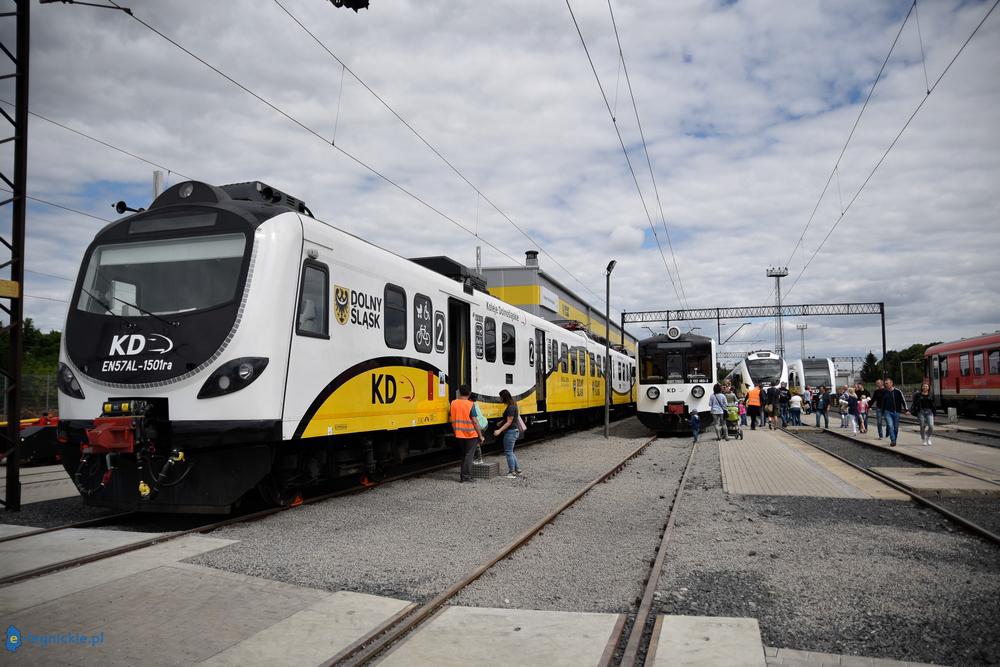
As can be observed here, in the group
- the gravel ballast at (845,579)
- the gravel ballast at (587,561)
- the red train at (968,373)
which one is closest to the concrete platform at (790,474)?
the gravel ballast at (845,579)

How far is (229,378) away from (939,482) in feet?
33.4

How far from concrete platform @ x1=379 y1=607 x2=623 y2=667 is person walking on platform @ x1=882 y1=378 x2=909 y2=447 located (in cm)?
1506

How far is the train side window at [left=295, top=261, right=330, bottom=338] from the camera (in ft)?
25.7

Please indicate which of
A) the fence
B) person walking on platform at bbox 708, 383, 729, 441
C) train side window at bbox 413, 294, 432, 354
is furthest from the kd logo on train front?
the fence

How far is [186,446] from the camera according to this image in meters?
7.09

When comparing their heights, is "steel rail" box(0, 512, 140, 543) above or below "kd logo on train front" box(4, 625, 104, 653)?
above

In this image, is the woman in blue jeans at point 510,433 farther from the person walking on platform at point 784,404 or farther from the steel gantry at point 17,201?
the person walking on platform at point 784,404

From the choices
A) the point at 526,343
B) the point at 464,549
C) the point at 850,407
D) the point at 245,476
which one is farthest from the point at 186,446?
the point at 850,407

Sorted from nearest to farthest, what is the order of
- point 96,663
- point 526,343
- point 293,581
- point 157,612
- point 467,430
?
1. point 96,663
2. point 157,612
3. point 293,581
4. point 467,430
5. point 526,343

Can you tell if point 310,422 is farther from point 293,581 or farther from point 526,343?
point 526,343

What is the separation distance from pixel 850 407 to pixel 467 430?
16745mm

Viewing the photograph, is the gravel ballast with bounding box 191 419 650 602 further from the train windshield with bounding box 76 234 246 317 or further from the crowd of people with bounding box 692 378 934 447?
the crowd of people with bounding box 692 378 934 447

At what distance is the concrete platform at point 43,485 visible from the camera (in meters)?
9.70

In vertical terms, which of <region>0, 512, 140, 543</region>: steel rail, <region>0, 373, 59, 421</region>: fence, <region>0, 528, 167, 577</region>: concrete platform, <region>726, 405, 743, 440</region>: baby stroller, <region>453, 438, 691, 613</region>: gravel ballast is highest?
<region>0, 373, 59, 421</region>: fence
